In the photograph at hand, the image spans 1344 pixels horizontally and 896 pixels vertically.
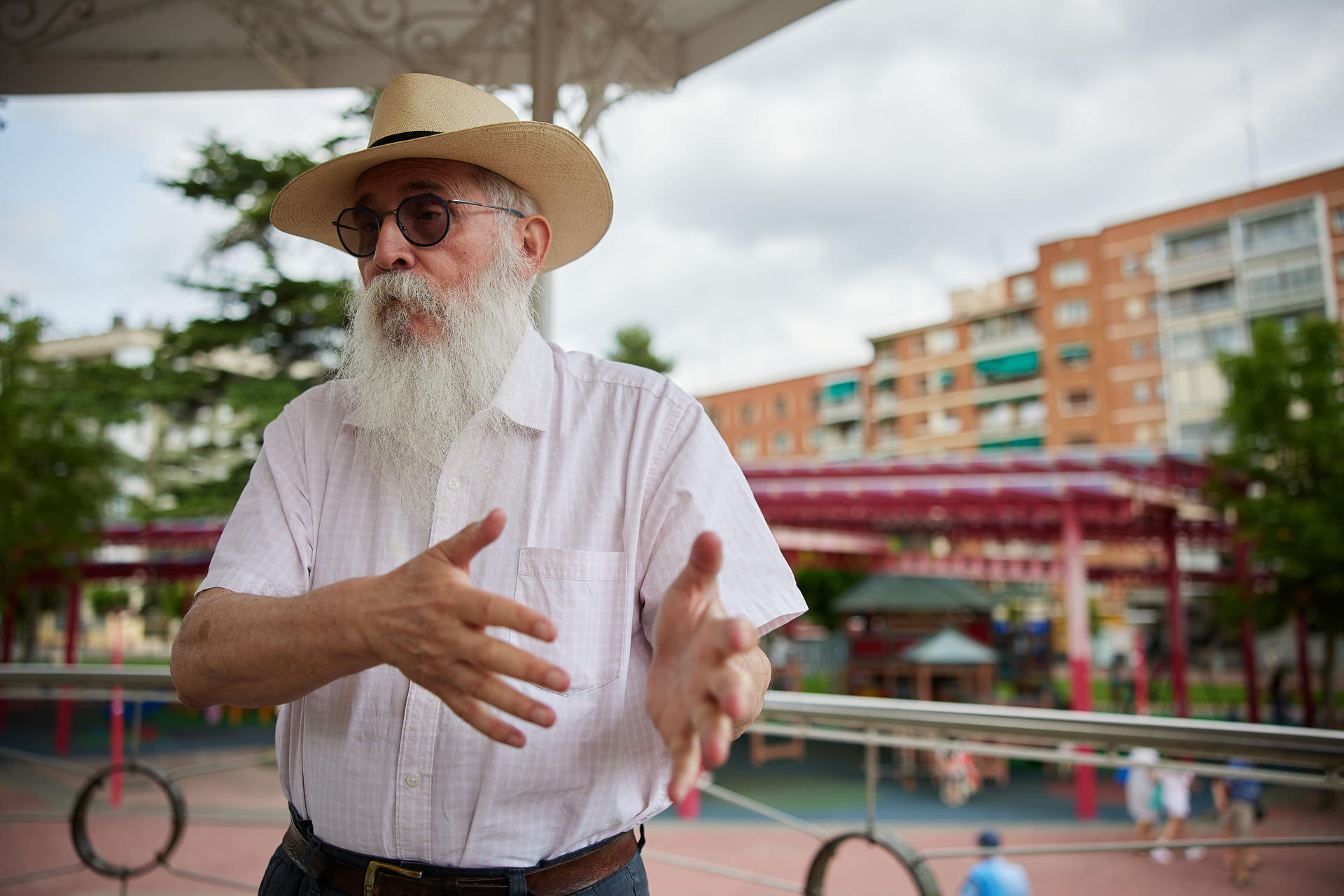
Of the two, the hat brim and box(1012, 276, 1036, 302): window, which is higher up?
box(1012, 276, 1036, 302): window

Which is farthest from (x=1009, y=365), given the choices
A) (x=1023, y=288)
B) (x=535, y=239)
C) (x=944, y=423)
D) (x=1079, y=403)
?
(x=535, y=239)

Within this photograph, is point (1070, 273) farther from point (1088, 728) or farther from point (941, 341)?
point (1088, 728)

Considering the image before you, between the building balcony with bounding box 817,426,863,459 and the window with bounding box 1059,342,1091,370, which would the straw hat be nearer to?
the window with bounding box 1059,342,1091,370

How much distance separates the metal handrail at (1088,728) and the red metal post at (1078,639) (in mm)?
9254

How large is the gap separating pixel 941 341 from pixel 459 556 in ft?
173

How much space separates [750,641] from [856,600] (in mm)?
15650

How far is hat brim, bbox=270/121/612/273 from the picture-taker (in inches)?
53.0

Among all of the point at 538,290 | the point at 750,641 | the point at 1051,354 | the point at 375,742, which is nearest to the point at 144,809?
the point at 538,290

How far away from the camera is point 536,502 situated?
4.03ft

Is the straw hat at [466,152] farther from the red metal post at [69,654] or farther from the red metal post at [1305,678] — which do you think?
the red metal post at [1305,678]

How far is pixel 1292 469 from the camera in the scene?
15664 millimetres

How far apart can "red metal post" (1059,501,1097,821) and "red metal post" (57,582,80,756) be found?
47.1 feet

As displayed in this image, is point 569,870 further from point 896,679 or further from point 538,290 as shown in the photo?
point 896,679

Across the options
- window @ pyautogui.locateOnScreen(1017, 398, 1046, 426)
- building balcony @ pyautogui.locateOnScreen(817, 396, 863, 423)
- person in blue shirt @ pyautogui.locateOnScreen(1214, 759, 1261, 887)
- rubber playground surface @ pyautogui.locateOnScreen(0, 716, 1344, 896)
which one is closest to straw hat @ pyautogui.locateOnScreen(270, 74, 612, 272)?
rubber playground surface @ pyautogui.locateOnScreen(0, 716, 1344, 896)
